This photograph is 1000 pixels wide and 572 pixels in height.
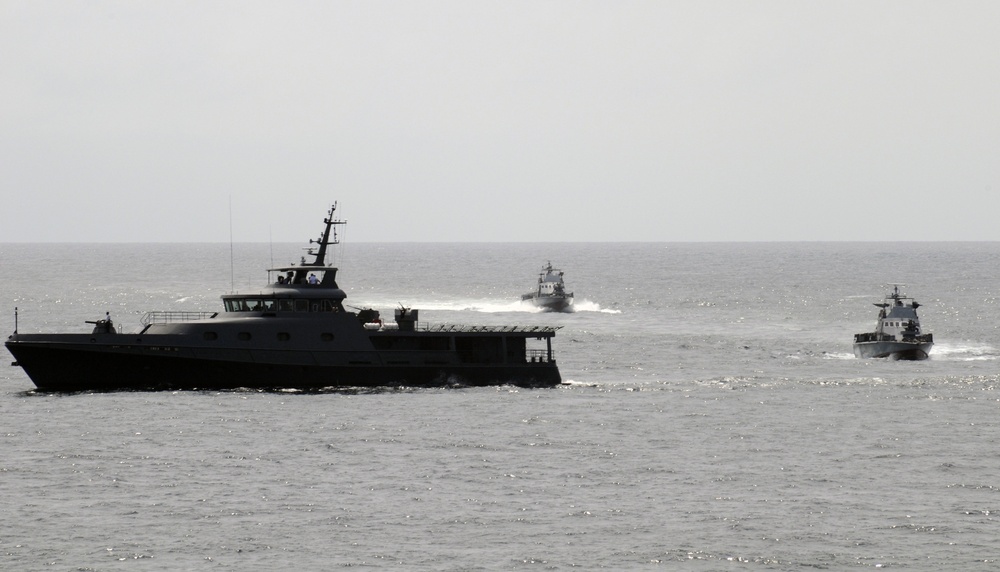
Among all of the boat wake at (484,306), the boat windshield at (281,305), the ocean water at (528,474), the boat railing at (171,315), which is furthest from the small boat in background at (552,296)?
the boat windshield at (281,305)

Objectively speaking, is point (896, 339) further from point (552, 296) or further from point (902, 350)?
point (552, 296)

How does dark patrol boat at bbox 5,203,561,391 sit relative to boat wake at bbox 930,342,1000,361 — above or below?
above

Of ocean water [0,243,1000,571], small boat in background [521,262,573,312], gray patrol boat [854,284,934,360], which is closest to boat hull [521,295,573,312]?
small boat in background [521,262,573,312]

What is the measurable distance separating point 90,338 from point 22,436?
10833 mm

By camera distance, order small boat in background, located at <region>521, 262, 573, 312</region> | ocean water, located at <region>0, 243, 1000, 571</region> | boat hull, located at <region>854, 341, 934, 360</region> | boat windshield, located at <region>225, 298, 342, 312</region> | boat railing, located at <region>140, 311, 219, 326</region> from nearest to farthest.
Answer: ocean water, located at <region>0, 243, 1000, 571</region> < boat railing, located at <region>140, 311, 219, 326</region> < boat windshield, located at <region>225, 298, 342, 312</region> < boat hull, located at <region>854, 341, 934, 360</region> < small boat in background, located at <region>521, 262, 573, 312</region>

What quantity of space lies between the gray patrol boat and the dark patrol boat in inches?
1092

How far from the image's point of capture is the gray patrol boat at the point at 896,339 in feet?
278

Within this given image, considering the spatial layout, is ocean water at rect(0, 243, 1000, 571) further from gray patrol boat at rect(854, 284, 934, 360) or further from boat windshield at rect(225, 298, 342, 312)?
gray patrol boat at rect(854, 284, 934, 360)

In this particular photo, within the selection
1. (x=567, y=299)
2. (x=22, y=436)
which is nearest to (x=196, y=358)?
(x=22, y=436)

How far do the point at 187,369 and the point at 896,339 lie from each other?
45.0 meters

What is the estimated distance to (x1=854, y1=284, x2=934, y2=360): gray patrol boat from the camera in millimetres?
Answer: 84625

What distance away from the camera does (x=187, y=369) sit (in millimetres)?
61938

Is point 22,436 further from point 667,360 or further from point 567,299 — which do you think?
point 567,299

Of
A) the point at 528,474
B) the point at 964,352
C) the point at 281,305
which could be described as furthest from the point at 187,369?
the point at 964,352
